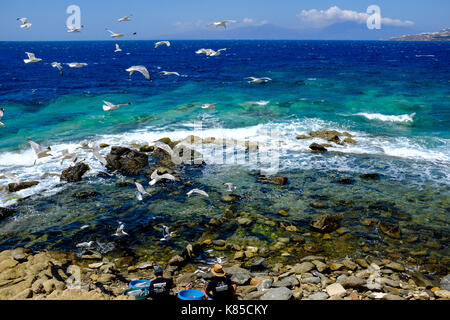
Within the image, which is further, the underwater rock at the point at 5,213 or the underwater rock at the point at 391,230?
the underwater rock at the point at 5,213

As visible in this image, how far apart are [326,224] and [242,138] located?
14323 mm

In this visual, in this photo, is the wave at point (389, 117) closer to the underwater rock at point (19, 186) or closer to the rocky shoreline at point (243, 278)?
the rocky shoreline at point (243, 278)

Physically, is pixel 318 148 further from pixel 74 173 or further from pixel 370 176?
pixel 74 173

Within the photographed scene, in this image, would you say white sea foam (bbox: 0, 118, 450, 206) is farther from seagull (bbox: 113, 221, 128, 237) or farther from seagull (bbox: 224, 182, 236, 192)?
seagull (bbox: 113, 221, 128, 237)

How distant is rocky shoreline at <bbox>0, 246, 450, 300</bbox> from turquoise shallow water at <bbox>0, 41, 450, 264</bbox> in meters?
1.42

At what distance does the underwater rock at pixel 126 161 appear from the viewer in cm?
1847

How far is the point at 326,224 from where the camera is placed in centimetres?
1198

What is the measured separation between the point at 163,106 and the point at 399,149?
79.4 feet

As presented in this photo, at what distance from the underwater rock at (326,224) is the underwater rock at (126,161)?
10159 mm

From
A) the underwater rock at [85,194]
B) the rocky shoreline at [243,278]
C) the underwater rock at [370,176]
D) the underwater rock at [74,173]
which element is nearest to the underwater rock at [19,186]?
the underwater rock at [74,173]

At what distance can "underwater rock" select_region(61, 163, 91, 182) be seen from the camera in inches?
679

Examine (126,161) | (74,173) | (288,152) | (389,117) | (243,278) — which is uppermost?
(389,117)

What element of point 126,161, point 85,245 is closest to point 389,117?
point 126,161

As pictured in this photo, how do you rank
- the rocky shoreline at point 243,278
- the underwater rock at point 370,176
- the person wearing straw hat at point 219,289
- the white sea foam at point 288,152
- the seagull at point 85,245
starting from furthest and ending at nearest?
the white sea foam at point 288,152, the underwater rock at point 370,176, the seagull at point 85,245, the rocky shoreline at point 243,278, the person wearing straw hat at point 219,289
